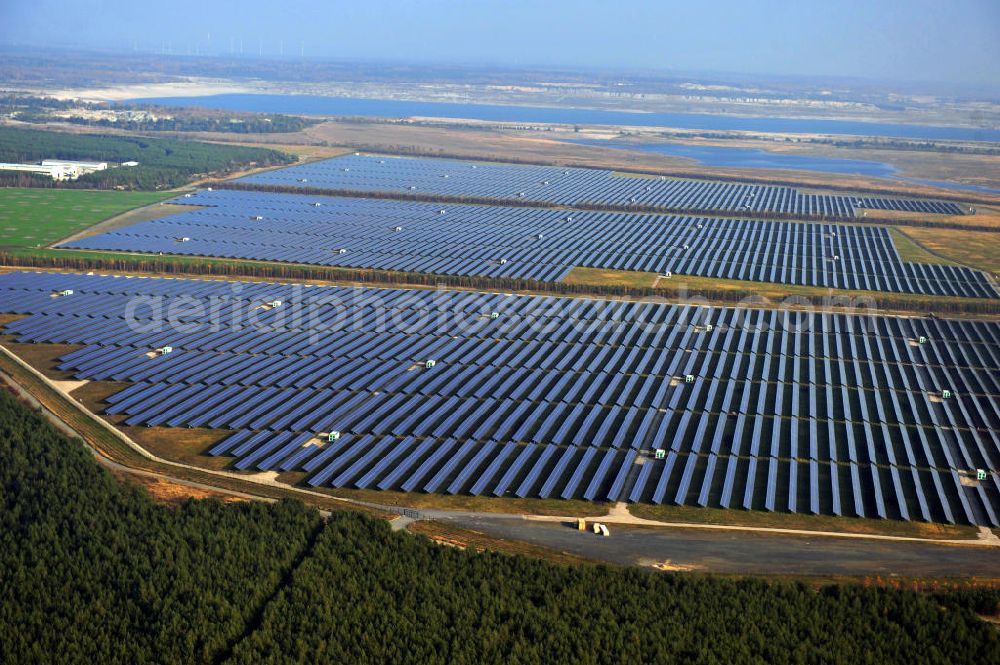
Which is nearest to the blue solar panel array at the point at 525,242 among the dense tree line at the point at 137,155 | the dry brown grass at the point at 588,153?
the dense tree line at the point at 137,155

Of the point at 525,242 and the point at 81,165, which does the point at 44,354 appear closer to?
the point at 525,242

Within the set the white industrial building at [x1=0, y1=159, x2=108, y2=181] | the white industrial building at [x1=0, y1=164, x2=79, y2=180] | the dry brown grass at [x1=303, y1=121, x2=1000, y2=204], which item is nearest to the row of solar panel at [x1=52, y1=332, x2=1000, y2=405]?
the white industrial building at [x1=0, y1=164, x2=79, y2=180]

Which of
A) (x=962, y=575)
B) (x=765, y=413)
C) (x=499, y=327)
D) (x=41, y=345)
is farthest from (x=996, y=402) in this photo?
(x=41, y=345)

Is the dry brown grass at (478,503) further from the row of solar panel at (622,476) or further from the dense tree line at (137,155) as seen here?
the dense tree line at (137,155)

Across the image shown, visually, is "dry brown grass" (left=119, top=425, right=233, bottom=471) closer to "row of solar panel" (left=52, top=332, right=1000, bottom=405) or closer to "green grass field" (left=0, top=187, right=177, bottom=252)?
"row of solar panel" (left=52, top=332, right=1000, bottom=405)

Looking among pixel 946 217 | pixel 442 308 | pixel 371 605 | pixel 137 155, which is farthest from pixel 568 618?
pixel 137 155

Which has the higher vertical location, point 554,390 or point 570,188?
point 554,390
